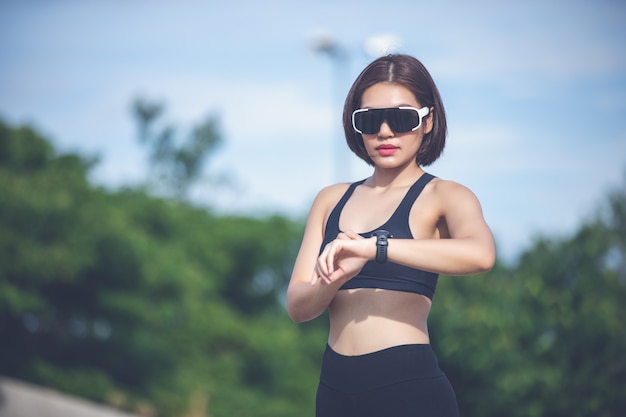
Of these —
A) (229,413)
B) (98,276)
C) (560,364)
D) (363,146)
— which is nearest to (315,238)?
(363,146)

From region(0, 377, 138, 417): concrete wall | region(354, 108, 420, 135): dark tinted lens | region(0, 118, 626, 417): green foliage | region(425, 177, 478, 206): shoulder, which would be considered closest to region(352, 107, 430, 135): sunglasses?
region(354, 108, 420, 135): dark tinted lens

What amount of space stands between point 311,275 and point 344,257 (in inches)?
14.2

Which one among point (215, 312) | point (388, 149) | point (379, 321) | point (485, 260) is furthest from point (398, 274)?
point (215, 312)

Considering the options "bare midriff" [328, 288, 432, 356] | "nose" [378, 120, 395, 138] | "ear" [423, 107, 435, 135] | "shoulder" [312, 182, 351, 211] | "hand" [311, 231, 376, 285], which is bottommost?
"bare midriff" [328, 288, 432, 356]

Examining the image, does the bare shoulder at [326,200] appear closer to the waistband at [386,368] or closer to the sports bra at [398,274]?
the sports bra at [398,274]

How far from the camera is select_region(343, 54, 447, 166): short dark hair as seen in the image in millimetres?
2586

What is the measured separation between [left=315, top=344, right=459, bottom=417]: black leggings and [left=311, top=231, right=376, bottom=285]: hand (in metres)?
0.29

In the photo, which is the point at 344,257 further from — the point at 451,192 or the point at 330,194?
the point at 330,194

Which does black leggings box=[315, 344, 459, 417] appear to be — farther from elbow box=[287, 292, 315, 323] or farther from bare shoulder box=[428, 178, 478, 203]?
bare shoulder box=[428, 178, 478, 203]

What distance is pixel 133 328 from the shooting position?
2252 cm

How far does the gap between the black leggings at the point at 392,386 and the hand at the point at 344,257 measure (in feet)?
0.94

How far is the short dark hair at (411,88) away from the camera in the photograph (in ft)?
8.48

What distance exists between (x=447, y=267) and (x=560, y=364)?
1241cm

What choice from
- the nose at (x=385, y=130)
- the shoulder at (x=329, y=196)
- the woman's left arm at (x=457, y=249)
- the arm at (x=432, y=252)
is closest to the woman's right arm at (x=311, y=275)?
the shoulder at (x=329, y=196)
